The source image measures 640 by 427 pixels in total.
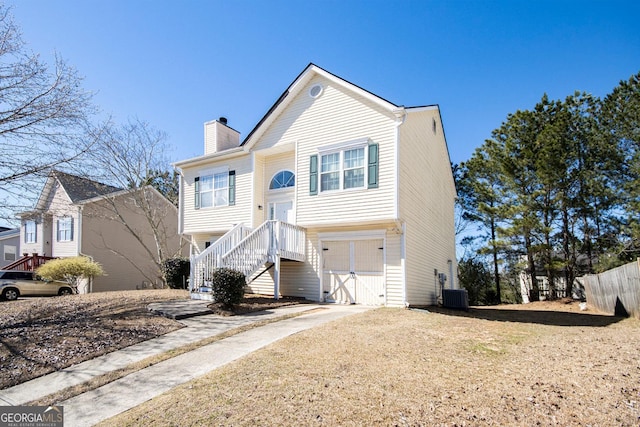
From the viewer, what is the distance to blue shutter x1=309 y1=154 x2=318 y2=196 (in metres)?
13.5

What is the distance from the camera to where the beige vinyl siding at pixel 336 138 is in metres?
12.1

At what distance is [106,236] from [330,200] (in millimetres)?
17922

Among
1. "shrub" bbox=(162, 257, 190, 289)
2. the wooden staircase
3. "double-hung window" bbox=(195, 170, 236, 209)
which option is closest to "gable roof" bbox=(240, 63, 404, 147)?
"double-hung window" bbox=(195, 170, 236, 209)

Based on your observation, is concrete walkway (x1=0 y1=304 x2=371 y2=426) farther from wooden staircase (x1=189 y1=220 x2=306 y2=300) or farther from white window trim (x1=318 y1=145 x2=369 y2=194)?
white window trim (x1=318 y1=145 x2=369 y2=194)

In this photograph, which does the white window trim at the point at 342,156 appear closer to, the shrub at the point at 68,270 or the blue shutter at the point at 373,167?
the blue shutter at the point at 373,167

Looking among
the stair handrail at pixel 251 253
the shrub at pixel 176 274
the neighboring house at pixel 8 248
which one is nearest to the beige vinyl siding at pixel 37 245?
the neighboring house at pixel 8 248

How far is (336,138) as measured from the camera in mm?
13258

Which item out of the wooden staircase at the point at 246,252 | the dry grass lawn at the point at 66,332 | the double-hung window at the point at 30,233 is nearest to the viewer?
the dry grass lawn at the point at 66,332

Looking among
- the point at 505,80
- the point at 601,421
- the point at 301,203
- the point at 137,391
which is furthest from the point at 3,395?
the point at 505,80

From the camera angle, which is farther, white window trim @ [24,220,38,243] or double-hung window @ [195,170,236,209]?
white window trim @ [24,220,38,243]

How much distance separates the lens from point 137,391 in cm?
508

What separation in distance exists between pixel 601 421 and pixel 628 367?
220 cm

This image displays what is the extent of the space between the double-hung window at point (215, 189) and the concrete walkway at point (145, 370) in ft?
26.9

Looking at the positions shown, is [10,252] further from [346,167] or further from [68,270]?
[346,167]
